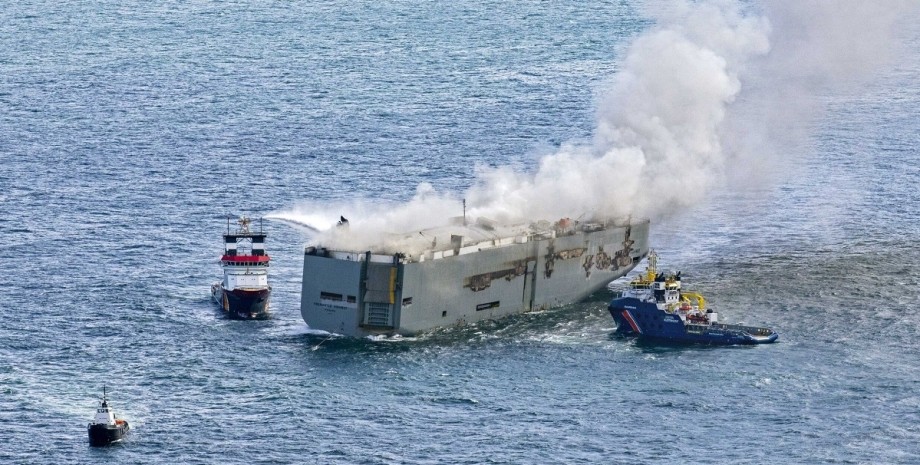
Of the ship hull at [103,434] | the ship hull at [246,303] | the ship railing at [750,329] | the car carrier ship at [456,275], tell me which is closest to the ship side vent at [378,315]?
the car carrier ship at [456,275]

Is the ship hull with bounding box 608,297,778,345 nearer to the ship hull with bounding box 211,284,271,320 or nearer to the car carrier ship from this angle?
the car carrier ship

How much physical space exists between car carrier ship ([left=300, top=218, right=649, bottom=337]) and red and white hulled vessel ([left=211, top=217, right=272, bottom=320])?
5843 mm

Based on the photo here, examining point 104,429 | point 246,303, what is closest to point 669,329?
point 246,303

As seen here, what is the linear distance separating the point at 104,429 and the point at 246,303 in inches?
1368

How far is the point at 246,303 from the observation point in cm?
17575

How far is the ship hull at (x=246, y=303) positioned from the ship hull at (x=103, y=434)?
3360 cm

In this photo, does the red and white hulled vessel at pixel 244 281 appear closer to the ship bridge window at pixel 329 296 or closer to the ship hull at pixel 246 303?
the ship hull at pixel 246 303

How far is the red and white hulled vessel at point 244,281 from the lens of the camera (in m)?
176

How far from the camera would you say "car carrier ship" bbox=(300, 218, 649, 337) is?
170875mm

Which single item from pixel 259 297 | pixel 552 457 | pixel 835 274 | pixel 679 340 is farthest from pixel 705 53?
pixel 552 457

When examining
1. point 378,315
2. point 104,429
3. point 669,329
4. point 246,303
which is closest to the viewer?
point 104,429

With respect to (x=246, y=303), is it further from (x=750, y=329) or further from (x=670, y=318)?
(x=750, y=329)

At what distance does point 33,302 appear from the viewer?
7062 inches

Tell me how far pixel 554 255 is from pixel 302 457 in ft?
159
